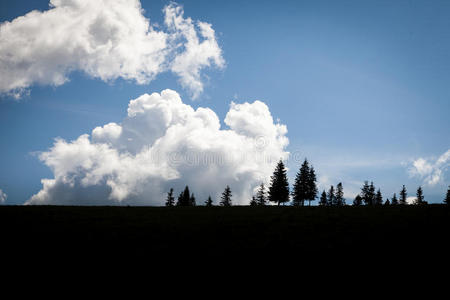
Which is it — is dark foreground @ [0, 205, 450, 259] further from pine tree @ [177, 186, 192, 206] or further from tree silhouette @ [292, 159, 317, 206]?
pine tree @ [177, 186, 192, 206]

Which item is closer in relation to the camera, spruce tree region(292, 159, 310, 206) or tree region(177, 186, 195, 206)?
spruce tree region(292, 159, 310, 206)

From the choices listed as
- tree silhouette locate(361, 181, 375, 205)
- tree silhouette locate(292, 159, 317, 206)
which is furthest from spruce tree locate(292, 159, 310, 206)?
tree silhouette locate(361, 181, 375, 205)

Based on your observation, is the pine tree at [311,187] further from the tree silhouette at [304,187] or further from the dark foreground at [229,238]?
the dark foreground at [229,238]

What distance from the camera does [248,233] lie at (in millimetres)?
13352

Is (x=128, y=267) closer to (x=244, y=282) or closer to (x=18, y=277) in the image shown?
(x=18, y=277)

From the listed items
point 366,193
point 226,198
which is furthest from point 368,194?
point 226,198

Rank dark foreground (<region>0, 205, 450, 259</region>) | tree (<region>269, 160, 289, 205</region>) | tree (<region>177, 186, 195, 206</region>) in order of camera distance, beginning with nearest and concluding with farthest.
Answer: dark foreground (<region>0, 205, 450, 259</region>)
tree (<region>269, 160, 289, 205</region>)
tree (<region>177, 186, 195, 206</region>)

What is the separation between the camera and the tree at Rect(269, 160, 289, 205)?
44562mm

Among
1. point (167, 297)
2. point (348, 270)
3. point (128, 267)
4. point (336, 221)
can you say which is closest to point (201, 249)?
point (128, 267)

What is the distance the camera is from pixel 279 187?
44.8m

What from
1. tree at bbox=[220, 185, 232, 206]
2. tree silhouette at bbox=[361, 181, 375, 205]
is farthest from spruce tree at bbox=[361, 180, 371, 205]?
tree at bbox=[220, 185, 232, 206]

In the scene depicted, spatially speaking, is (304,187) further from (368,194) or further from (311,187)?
(368,194)

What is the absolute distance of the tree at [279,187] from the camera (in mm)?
44562

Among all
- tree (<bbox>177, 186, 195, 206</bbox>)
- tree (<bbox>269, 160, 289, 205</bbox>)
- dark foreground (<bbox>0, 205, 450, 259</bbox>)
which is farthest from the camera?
tree (<bbox>177, 186, 195, 206</bbox>)
